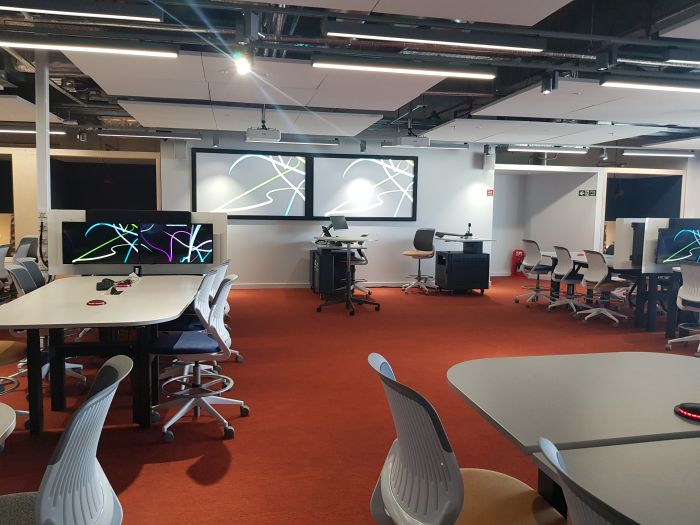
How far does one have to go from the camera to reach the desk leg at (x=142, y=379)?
3.52 m

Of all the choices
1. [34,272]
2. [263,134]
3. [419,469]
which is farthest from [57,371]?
[263,134]

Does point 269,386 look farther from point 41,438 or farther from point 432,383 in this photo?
point 41,438

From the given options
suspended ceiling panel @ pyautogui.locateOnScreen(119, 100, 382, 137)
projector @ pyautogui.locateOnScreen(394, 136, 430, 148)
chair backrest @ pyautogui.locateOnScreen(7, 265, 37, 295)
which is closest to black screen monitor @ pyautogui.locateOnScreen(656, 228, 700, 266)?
projector @ pyautogui.locateOnScreen(394, 136, 430, 148)

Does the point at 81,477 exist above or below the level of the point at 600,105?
below

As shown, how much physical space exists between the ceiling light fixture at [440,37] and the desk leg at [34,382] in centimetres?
296

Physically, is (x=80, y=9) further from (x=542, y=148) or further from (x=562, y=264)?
(x=542, y=148)

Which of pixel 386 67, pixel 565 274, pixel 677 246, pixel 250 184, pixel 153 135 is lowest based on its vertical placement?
pixel 565 274

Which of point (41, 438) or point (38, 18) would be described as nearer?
point (41, 438)

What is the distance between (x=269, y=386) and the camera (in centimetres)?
452

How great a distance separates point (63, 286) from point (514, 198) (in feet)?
34.1

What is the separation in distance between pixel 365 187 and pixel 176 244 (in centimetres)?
541

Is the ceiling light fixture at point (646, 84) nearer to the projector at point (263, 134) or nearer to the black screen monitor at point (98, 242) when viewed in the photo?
the projector at point (263, 134)

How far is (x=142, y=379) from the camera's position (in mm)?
3584

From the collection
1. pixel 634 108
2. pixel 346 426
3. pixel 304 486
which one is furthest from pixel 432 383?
pixel 634 108
